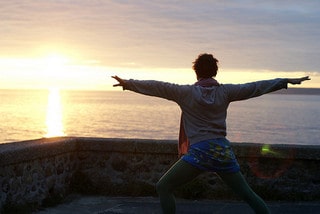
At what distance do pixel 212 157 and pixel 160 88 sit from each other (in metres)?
0.80

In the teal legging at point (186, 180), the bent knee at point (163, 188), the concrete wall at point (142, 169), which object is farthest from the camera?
the concrete wall at point (142, 169)

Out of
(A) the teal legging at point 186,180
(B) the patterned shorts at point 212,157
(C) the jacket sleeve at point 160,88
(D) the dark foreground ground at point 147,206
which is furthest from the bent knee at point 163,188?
(D) the dark foreground ground at point 147,206

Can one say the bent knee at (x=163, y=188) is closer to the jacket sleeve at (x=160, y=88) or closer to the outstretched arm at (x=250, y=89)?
the jacket sleeve at (x=160, y=88)

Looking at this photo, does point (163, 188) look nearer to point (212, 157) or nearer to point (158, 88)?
point (212, 157)

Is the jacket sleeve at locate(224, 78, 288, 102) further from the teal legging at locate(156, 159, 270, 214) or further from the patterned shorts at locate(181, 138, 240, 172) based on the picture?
the teal legging at locate(156, 159, 270, 214)

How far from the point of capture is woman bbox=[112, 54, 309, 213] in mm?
5316

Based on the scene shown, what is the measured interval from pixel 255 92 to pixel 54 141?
12.4 ft

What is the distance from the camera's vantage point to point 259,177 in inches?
336

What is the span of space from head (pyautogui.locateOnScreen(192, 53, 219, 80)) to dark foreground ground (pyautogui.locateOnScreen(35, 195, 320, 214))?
273cm

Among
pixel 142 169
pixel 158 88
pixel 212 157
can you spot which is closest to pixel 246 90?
pixel 212 157

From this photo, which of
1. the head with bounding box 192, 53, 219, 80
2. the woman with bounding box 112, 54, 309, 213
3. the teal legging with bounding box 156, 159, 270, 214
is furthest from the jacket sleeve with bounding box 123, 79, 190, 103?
the teal legging with bounding box 156, 159, 270, 214

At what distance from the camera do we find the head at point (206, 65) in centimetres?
543

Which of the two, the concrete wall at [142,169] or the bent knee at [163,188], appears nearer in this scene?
the bent knee at [163,188]

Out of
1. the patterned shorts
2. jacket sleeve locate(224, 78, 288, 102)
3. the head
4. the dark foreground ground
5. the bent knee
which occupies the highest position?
the head
